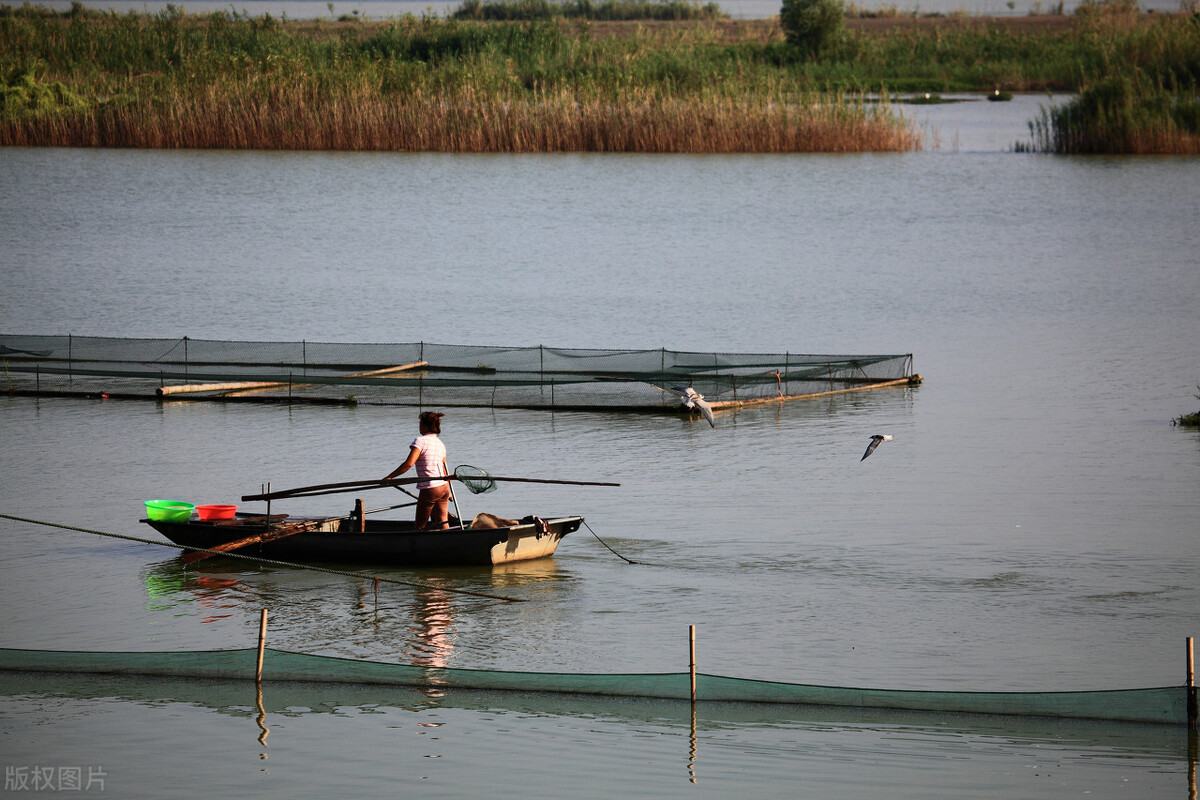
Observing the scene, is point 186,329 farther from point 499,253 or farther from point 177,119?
point 177,119

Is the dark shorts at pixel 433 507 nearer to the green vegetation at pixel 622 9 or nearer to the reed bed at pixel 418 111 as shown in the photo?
the reed bed at pixel 418 111

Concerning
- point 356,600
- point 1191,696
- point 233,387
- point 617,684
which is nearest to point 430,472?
point 356,600

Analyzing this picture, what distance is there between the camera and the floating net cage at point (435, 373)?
22422 mm

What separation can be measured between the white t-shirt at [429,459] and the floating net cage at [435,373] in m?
7.21

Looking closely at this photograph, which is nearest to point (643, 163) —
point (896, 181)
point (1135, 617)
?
point (896, 181)

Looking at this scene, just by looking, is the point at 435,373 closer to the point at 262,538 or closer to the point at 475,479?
the point at 262,538

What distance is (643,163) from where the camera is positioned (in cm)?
5222

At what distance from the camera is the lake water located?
34.4 ft

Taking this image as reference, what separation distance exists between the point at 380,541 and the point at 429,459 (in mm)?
890

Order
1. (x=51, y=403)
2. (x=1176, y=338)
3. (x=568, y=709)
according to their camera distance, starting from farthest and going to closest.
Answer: (x=1176, y=338) < (x=51, y=403) < (x=568, y=709)

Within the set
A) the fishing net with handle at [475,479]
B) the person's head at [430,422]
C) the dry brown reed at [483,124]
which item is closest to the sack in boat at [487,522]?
the fishing net with handle at [475,479]

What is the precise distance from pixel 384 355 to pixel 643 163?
28687 millimetres

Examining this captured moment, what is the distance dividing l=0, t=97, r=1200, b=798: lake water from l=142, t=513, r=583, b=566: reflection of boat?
0.22 metres

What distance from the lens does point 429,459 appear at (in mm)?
14633
